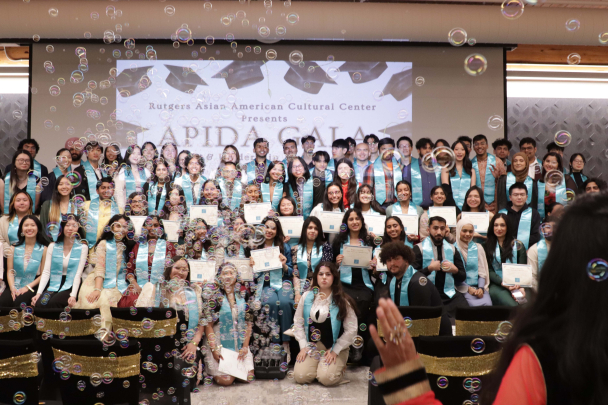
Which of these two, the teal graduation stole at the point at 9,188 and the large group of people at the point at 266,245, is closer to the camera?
the large group of people at the point at 266,245

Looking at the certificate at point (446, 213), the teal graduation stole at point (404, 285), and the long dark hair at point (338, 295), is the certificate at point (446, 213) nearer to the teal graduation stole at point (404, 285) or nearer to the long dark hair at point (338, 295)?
the teal graduation stole at point (404, 285)

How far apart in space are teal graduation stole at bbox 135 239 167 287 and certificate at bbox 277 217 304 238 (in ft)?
4.03

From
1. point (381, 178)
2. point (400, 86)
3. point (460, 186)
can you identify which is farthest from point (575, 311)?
point (400, 86)

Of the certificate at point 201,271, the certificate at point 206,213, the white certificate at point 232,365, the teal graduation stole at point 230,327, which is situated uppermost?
the certificate at point 206,213

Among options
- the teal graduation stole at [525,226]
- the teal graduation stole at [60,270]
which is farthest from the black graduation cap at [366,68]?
the teal graduation stole at [60,270]

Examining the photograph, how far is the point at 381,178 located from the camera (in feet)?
22.3

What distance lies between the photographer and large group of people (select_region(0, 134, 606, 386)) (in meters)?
4.84

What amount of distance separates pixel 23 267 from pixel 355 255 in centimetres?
333

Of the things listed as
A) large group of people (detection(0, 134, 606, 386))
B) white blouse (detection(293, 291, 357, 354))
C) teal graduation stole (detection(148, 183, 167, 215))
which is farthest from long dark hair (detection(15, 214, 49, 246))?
white blouse (detection(293, 291, 357, 354))

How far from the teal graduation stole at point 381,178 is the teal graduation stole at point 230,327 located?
256 cm

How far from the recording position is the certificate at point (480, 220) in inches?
226

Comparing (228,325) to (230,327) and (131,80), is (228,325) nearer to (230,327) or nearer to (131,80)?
(230,327)

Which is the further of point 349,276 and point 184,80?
point 184,80

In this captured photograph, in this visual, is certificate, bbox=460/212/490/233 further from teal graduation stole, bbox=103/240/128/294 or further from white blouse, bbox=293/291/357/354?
teal graduation stole, bbox=103/240/128/294
